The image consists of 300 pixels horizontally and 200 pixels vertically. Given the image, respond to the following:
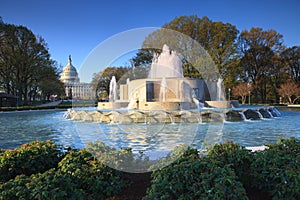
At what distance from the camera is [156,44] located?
3722cm

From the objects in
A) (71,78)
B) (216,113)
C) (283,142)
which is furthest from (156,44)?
(71,78)

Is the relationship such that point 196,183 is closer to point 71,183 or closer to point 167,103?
point 71,183

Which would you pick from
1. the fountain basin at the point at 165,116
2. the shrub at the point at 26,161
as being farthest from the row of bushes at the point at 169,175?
the fountain basin at the point at 165,116

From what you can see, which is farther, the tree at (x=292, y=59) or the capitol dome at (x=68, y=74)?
the capitol dome at (x=68, y=74)

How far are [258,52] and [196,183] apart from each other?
4459 cm

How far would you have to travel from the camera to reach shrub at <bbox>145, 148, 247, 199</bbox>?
2.66 meters

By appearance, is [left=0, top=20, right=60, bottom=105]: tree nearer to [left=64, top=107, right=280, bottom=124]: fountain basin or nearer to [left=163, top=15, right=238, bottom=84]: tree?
[left=163, top=15, right=238, bottom=84]: tree

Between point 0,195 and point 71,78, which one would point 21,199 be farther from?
point 71,78

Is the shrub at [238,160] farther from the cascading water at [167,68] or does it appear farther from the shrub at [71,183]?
the cascading water at [167,68]

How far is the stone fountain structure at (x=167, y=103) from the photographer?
42.1 feet

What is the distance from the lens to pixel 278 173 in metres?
3.11

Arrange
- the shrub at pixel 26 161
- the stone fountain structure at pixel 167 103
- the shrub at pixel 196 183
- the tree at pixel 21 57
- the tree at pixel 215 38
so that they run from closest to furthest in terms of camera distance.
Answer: the shrub at pixel 196 183 → the shrub at pixel 26 161 → the stone fountain structure at pixel 167 103 → the tree at pixel 21 57 → the tree at pixel 215 38

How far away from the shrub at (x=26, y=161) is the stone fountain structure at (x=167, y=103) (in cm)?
865

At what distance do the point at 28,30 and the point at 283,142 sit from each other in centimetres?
4059
